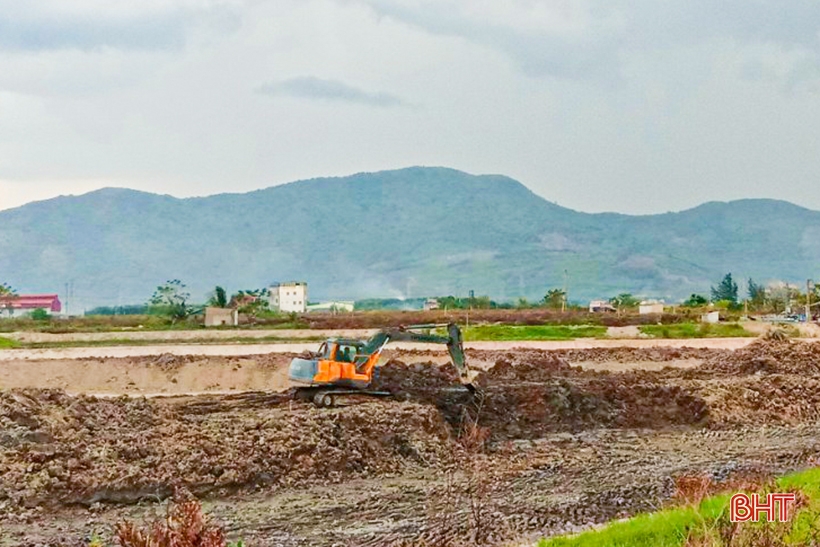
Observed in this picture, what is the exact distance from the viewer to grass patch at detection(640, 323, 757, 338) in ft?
179

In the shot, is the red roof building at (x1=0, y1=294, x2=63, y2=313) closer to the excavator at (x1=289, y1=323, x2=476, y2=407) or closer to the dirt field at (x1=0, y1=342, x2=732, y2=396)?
the dirt field at (x1=0, y1=342, x2=732, y2=396)

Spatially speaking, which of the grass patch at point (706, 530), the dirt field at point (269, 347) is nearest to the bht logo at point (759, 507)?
the grass patch at point (706, 530)

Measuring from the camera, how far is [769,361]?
3325 cm

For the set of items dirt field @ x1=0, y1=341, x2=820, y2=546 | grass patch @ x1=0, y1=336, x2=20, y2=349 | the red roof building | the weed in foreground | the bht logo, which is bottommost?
dirt field @ x1=0, y1=341, x2=820, y2=546

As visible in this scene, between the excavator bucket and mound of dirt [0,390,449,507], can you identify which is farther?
the excavator bucket

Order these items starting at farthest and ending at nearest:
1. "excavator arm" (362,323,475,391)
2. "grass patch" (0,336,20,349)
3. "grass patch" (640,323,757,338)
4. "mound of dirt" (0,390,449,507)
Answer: "grass patch" (640,323,757,338) → "grass patch" (0,336,20,349) → "excavator arm" (362,323,475,391) → "mound of dirt" (0,390,449,507)

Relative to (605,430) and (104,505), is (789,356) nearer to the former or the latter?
(605,430)

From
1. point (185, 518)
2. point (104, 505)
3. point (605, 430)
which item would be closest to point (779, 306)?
point (605, 430)

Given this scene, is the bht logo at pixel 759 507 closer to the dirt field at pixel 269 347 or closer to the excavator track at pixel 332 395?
the excavator track at pixel 332 395

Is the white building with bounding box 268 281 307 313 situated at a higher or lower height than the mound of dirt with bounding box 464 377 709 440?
higher

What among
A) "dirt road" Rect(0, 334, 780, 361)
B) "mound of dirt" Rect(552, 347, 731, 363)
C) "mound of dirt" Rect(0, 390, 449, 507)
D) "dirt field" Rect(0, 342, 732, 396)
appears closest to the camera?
"mound of dirt" Rect(0, 390, 449, 507)

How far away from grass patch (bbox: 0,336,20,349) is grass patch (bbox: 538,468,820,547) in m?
40.8

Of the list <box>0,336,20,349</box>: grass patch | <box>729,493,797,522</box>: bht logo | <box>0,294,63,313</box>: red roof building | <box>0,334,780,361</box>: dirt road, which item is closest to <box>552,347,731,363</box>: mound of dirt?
<box>0,334,780,361</box>: dirt road

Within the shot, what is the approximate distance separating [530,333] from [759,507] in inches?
1800
